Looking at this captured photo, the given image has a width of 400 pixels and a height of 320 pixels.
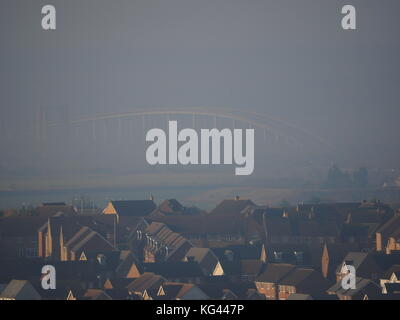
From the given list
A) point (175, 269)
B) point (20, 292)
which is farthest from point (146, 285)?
point (20, 292)

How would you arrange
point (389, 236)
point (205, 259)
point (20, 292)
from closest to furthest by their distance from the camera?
1. point (20, 292)
2. point (205, 259)
3. point (389, 236)

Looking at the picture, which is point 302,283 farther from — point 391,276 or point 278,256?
point 278,256

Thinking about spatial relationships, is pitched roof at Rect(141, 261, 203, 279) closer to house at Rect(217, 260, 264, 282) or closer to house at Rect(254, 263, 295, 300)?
house at Rect(217, 260, 264, 282)

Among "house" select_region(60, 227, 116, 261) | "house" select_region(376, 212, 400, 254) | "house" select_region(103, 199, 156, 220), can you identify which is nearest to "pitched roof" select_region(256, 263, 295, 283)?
"house" select_region(60, 227, 116, 261)

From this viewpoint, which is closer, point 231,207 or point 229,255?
point 229,255

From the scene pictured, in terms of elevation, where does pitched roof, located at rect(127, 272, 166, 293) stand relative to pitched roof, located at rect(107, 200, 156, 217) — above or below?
below

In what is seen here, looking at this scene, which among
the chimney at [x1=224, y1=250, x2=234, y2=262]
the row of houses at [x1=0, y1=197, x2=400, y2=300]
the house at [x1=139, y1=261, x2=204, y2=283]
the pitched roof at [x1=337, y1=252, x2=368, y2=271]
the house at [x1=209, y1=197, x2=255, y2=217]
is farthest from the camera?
the house at [x1=209, y1=197, x2=255, y2=217]
